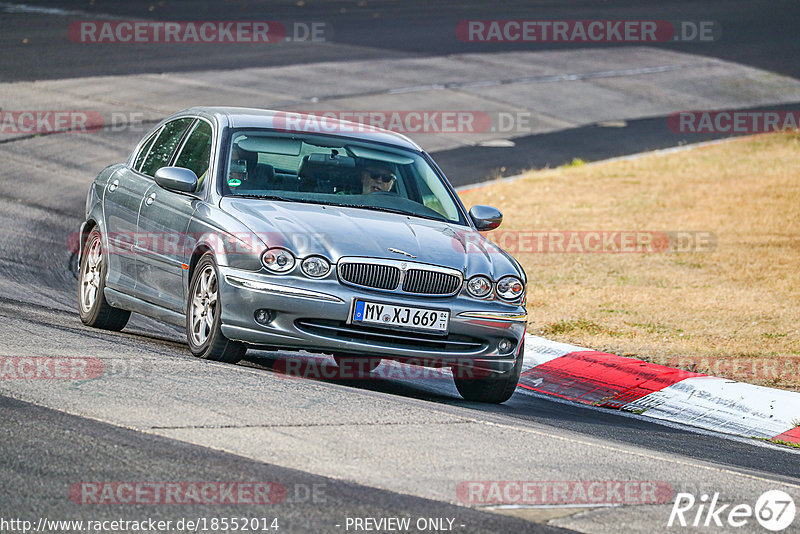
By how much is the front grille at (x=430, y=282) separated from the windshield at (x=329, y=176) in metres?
0.99

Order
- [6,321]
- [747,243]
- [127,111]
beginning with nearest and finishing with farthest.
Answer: [6,321] → [747,243] → [127,111]

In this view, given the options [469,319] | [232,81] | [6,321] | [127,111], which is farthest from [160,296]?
[232,81]

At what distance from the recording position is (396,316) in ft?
25.3

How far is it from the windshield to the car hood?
20cm

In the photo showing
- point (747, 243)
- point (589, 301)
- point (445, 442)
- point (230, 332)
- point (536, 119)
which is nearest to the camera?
point (445, 442)

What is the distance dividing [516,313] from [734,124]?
18777 millimetres

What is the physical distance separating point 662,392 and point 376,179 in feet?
8.91

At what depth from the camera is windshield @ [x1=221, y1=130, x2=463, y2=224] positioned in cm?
862

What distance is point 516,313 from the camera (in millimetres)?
8156

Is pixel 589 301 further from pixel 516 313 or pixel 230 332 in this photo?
pixel 230 332
